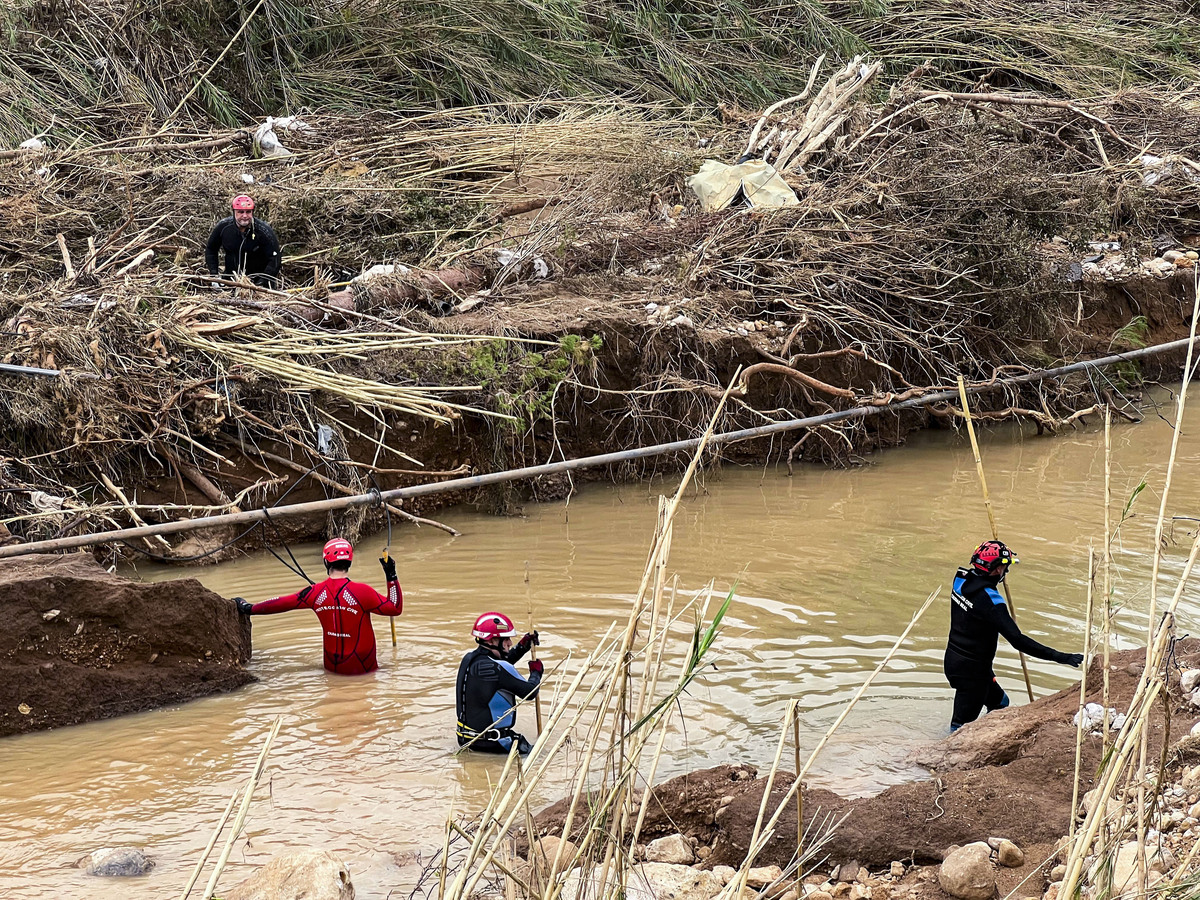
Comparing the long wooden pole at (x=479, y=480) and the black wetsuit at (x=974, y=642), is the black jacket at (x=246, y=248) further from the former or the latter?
the black wetsuit at (x=974, y=642)

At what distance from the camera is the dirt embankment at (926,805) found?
4543 mm

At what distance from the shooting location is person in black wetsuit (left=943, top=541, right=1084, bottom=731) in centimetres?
598

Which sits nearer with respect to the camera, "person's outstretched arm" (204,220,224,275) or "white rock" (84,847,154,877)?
"white rock" (84,847,154,877)

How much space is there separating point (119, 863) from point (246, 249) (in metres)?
6.94

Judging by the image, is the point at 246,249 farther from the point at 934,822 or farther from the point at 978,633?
the point at 934,822

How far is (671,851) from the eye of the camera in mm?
4699

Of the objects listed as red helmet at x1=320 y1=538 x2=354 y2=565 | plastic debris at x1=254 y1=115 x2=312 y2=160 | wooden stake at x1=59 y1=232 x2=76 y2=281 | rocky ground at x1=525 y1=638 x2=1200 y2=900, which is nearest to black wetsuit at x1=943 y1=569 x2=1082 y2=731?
rocky ground at x1=525 y1=638 x2=1200 y2=900

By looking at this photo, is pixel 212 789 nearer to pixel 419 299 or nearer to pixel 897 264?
pixel 419 299

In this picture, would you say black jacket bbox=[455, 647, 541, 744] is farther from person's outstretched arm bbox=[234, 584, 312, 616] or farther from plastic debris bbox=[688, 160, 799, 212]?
plastic debris bbox=[688, 160, 799, 212]

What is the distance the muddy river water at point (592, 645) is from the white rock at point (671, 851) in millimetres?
537

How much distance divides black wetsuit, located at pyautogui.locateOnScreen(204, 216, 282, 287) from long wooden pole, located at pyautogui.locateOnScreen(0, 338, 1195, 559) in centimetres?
254

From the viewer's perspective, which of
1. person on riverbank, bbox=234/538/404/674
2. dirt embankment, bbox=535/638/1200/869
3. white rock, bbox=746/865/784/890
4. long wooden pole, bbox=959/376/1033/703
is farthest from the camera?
person on riverbank, bbox=234/538/404/674

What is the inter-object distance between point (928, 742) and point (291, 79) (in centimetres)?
1326

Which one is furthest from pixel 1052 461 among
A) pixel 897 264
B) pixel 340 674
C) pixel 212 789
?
pixel 212 789
